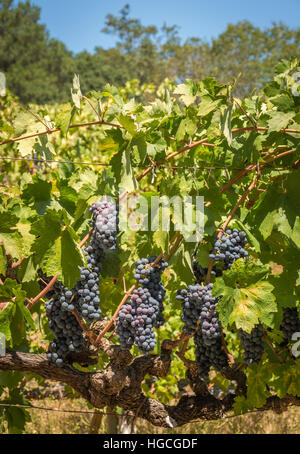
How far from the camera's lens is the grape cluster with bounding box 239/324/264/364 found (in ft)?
5.88

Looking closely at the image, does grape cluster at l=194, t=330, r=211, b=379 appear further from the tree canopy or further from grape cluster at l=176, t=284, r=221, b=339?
the tree canopy

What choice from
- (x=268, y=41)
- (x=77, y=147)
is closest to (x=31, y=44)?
(x=268, y=41)

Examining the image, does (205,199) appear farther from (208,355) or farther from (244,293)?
(208,355)

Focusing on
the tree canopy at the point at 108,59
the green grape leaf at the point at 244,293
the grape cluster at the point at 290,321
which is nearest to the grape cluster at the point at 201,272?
the green grape leaf at the point at 244,293

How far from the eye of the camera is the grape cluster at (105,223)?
5.56 feet

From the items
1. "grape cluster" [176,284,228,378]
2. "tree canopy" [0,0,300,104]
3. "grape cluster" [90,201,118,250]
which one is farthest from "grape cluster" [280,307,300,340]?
"tree canopy" [0,0,300,104]

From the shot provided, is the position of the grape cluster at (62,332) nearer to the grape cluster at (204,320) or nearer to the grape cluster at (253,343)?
the grape cluster at (204,320)

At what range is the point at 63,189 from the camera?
73.8 inches

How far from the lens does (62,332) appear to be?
1.89 metres

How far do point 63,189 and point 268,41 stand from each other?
90.2 ft

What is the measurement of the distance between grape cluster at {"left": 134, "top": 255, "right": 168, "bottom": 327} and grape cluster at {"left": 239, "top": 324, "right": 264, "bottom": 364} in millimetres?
325

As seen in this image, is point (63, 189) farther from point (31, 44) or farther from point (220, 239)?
point (31, 44)

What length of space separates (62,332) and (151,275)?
428 millimetres

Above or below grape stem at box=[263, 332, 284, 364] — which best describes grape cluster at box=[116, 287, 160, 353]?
above
